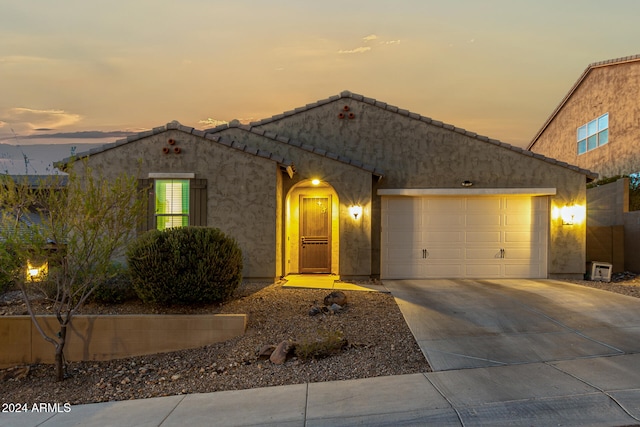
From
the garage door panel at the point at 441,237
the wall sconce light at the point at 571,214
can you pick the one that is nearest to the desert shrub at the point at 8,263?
the garage door panel at the point at 441,237

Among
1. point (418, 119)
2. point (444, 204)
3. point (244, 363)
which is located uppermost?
point (418, 119)

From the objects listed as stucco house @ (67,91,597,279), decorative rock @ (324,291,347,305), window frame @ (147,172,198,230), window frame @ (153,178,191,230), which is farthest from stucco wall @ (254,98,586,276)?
window frame @ (153,178,191,230)

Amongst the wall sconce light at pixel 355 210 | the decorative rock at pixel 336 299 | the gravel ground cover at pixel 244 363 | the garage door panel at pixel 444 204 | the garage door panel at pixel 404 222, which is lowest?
the gravel ground cover at pixel 244 363

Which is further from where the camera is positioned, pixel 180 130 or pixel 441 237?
pixel 441 237

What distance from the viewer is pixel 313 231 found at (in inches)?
550

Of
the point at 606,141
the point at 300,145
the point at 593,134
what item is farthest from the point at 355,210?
the point at 593,134

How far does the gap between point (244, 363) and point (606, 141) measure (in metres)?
20.4

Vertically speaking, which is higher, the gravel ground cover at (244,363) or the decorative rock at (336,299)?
the decorative rock at (336,299)

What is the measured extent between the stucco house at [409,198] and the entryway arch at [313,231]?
0.03 meters

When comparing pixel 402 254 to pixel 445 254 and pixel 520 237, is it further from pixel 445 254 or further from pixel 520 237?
pixel 520 237

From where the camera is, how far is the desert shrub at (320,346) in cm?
660

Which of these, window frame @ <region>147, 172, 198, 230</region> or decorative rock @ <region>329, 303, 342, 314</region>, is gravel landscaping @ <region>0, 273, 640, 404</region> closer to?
decorative rock @ <region>329, 303, 342, 314</region>

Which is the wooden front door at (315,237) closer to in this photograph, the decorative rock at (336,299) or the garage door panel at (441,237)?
the garage door panel at (441,237)

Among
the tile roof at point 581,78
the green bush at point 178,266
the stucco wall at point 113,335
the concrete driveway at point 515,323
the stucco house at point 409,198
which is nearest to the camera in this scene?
the concrete driveway at point 515,323
